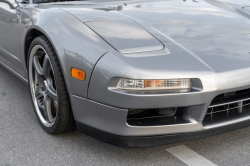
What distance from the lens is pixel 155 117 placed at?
2.06 meters

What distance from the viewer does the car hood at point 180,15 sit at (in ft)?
7.72

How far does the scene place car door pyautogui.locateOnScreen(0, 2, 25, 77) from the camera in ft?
9.69

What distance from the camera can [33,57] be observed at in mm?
2732

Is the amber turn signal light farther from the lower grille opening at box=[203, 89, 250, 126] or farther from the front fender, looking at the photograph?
the lower grille opening at box=[203, 89, 250, 126]

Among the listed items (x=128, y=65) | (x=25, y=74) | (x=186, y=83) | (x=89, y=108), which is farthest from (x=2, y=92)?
(x=186, y=83)

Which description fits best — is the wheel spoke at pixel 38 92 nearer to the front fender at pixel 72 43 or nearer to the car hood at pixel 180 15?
the front fender at pixel 72 43

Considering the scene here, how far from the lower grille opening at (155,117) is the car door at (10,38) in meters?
1.43

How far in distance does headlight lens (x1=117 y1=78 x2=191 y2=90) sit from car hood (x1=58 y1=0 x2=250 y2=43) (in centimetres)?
38

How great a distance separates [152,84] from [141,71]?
10cm

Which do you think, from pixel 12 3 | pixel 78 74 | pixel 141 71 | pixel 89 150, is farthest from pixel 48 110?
pixel 12 3

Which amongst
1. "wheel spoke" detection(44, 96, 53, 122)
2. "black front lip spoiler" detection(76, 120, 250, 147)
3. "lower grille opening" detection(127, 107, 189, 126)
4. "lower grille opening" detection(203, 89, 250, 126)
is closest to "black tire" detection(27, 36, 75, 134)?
"wheel spoke" detection(44, 96, 53, 122)

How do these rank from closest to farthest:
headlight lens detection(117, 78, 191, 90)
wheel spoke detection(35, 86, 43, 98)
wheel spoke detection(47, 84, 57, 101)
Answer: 1. headlight lens detection(117, 78, 191, 90)
2. wheel spoke detection(47, 84, 57, 101)
3. wheel spoke detection(35, 86, 43, 98)

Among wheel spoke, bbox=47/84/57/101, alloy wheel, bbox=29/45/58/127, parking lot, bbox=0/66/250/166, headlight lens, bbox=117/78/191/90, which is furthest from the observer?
alloy wheel, bbox=29/45/58/127

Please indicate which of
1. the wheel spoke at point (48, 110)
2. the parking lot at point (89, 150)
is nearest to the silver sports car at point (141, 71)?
the wheel spoke at point (48, 110)
